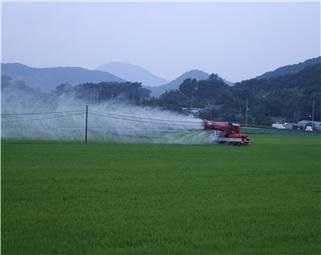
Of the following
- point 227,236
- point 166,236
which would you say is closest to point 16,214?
point 166,236

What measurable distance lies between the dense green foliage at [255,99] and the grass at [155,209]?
152ft

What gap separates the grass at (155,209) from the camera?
559 cm

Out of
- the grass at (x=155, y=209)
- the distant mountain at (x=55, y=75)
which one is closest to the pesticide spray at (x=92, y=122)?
the grass at (x=155, y=209)

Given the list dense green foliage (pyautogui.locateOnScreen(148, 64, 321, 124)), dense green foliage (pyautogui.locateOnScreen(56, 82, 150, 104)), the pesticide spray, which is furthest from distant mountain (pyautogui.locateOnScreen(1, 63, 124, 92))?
the pesticide spray

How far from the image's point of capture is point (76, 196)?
8266mm

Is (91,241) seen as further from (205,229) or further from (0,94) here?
(0,94)

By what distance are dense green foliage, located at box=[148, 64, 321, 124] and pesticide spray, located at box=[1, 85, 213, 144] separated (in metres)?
31.4

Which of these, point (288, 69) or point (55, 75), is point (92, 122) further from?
point (288, 69)

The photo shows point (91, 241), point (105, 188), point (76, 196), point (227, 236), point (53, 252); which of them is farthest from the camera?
point (105, 188)

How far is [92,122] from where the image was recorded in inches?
1057

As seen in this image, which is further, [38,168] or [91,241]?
[38,168]

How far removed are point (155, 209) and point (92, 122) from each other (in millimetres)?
19885

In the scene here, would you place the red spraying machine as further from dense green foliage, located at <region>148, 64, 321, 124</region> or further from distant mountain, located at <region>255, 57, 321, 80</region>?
distant mountain, located at <region>255, 57, 321, 80</region>

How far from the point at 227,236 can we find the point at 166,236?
72 centimetres
